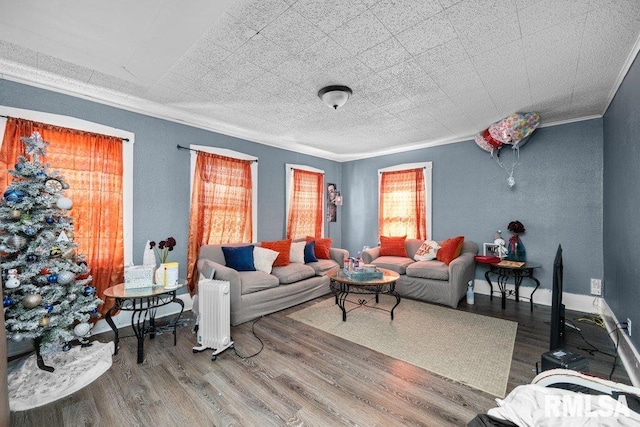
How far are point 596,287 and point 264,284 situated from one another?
4.30 m

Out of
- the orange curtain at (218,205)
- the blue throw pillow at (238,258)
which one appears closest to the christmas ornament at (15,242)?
the orange curtain at (218,205)

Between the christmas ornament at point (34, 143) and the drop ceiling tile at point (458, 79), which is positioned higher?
the drop ceiling tile at point (458, 79)

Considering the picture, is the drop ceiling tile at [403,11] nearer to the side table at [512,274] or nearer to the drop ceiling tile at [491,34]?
the drop ceiling tile at [491,34]

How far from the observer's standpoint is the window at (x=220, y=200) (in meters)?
3.73

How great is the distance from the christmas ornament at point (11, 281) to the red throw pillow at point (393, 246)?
15.1ft

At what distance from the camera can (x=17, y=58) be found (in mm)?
2336

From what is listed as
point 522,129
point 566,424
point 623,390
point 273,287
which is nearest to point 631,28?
point 522,129

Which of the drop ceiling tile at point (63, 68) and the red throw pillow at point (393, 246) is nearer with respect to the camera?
the drop ceiling tile at point (63, 68)

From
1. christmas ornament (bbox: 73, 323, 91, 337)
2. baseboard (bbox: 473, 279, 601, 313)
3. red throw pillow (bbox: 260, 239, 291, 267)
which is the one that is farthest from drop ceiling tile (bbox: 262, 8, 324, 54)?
baseboard (bbox: 473, 279, 601, 313)

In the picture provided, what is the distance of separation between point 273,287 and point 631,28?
156 inches

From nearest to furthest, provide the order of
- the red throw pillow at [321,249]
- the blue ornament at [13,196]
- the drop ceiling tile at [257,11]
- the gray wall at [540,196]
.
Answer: the drop ceiling tile at [257,11] → the blue ornament at [13,196] → the gray wall at [540,196] → the red throw pillow at [321,249]

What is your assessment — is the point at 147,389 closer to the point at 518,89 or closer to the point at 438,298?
the point at 438,298

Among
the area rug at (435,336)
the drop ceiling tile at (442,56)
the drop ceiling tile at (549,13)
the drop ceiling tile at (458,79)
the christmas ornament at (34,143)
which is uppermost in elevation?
the drop ceiling tile at (549,13)

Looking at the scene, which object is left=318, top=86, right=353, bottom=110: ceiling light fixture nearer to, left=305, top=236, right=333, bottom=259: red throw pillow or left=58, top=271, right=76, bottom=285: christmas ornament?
left=305, top=236, right=333, bottom=259: red throw pillow
